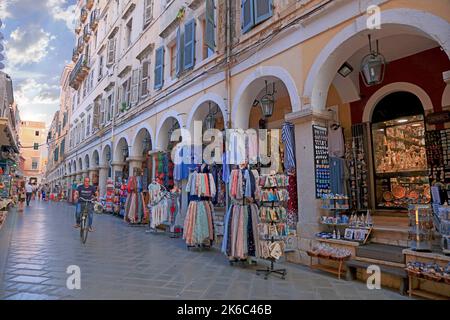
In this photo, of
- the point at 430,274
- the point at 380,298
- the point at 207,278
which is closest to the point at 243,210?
the point at 207,278

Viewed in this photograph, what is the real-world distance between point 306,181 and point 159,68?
8.57 m

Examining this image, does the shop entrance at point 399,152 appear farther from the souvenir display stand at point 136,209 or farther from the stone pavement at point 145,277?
the souvenir display stand at point 136,209

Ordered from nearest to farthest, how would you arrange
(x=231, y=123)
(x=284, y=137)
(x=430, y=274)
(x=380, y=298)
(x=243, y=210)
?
(x=430, y=274), (x=380, y=298), (x=243, y=210), (x=284, y=137), (x=231, y=123)

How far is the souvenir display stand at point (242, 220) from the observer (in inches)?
220

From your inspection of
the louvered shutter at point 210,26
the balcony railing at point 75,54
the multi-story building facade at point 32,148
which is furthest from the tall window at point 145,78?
the multi-story building facade at point 32,148

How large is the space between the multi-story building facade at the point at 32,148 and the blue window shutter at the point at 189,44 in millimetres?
54286

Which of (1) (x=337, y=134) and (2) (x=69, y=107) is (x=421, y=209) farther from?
(2) (x=69, y=107)

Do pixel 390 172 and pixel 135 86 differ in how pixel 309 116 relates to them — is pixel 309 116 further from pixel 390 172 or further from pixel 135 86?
pixel 135 86

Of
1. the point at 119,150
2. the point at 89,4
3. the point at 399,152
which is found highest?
the point at 89,4

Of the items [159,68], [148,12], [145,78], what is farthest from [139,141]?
[148,12]

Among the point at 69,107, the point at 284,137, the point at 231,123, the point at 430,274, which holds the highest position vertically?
the point at 69,107

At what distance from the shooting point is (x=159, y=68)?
1236 cm

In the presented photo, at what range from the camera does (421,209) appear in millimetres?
4555

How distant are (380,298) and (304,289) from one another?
38.5 inches
